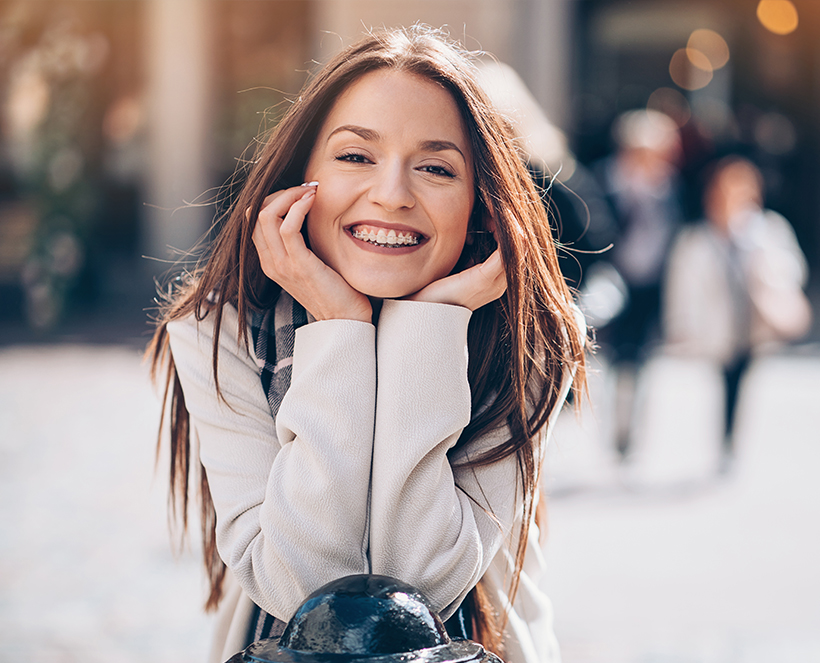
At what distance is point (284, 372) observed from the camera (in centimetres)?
193

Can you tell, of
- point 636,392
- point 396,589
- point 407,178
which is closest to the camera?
point 396,589

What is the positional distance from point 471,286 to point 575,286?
98.6 inches

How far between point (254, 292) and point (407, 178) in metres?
0.40

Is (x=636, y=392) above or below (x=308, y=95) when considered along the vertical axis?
below

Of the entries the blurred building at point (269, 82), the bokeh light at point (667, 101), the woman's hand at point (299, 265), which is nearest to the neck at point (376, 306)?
the woman's hand at point (299, 265)

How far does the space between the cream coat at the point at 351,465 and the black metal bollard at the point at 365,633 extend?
12.4 inches

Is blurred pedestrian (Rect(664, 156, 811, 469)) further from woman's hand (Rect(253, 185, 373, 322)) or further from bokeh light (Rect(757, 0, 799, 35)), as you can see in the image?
bokeh light (Rect(757, 0, 799, 35))

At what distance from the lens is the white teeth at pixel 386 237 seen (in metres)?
1.89

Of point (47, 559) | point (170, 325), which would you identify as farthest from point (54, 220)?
point (170, 325)

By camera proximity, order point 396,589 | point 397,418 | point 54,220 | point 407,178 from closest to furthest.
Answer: point 396,589, point 397,418, point 407,178, point 54,220

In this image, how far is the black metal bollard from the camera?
4.27 ft

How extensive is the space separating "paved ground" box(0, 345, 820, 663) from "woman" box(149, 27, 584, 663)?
0.38m

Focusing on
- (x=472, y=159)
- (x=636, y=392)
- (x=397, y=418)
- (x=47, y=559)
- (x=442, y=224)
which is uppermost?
(x=472, y=159)

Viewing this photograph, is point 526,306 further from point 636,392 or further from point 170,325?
point 636,392
